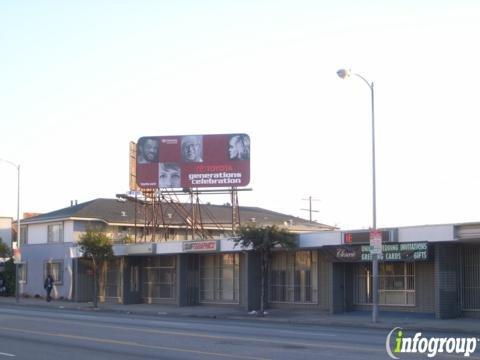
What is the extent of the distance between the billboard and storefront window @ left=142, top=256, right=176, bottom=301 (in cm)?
469

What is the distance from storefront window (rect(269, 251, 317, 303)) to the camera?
134 ft

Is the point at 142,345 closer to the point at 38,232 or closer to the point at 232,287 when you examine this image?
the point at 232,287

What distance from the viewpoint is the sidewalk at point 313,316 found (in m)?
30.2

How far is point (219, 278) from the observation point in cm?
4631

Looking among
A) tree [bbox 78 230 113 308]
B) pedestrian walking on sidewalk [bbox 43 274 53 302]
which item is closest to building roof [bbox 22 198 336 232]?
pedestrian walking on sidewalk [bbox 43 274 53 302]

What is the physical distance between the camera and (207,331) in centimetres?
2561

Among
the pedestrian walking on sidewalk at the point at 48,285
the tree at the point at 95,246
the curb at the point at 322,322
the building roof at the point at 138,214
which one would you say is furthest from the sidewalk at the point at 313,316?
the building roof at the point at 138,214

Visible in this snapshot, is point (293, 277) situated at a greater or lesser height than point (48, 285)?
greater

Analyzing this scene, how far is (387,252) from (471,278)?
365 centimetres

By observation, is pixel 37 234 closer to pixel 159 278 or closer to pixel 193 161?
pixel 159 278

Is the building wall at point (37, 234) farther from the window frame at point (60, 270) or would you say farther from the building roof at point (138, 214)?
the window frame at point (60, 270)

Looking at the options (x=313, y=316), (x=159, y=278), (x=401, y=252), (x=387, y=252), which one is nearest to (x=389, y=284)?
(x=387, y=252)

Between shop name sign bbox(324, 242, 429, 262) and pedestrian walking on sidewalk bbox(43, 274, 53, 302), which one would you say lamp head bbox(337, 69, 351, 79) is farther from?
pedestrian walking on sidewalk bbox(43, 274, 53, 302)

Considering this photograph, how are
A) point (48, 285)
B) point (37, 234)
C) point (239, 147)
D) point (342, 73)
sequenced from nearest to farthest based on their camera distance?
point (342, 73)
point (239, 147)
point (48, 285)
point (37, 234)
